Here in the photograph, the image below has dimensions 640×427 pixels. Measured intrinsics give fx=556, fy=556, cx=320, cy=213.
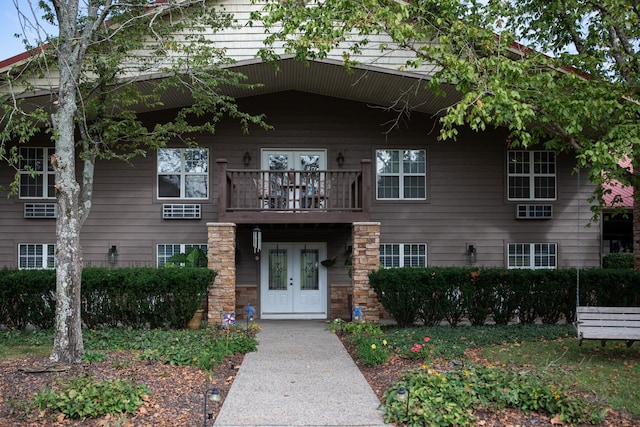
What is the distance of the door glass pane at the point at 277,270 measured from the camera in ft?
46.3

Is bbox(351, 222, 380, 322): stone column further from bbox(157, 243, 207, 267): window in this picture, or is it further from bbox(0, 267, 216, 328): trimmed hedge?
bbox(157, 243, 207, 267): window

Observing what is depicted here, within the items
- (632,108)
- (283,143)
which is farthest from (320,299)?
(632,108)

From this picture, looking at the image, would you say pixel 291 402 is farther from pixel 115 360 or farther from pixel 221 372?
pixel 115 360

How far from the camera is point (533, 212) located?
14.0 meters

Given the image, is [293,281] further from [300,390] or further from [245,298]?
[300,390]

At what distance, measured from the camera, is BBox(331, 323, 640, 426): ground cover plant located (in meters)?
5.84

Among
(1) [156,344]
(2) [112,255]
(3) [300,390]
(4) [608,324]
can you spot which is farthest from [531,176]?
(2) [112,255]

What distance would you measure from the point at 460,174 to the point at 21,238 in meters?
10.9

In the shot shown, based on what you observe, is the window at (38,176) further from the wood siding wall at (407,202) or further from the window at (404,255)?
the window at (404,255)

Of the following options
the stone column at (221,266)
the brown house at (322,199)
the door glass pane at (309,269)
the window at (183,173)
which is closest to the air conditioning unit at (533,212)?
the brown house at (322,199)

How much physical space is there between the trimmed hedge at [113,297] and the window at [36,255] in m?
2.61

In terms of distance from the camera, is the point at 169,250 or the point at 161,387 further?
the point at 169,250

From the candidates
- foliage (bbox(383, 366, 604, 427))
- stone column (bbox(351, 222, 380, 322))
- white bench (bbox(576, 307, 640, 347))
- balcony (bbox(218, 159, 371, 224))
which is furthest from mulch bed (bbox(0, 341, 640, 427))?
balcony (bbox(218, 159, 371, 224))

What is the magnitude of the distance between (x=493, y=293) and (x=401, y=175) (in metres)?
3.98
